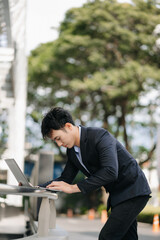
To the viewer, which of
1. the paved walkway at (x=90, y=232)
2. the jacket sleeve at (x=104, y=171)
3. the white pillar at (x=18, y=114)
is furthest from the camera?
the white pillar at (x=18, y=114)

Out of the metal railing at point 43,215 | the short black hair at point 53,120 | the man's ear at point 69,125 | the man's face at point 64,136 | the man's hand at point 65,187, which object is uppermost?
the short black hair at point 53,120

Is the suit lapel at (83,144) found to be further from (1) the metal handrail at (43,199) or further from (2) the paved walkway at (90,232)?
(2) the paved walkway at (90,232)

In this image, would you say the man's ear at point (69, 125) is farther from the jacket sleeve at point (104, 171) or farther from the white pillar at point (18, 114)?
the white pillar at point (18, 114)

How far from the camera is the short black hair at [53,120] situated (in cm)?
310

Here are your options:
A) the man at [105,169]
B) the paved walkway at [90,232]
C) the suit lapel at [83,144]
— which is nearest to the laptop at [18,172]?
the man at [105,169]

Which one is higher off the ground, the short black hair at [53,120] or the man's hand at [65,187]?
the short black hair at [53,120]

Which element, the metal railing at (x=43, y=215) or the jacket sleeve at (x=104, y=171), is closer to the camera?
the jacket sleeve at (x=104, y=171)

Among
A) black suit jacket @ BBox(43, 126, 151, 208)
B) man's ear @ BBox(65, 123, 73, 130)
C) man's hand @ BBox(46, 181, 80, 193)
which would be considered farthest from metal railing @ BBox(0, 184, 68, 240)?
man's ear @ BBox(65, 123, 73, 130)

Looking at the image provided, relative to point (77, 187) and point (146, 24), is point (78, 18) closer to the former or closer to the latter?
point (146, 24)

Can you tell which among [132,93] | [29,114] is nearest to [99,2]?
[132,93]

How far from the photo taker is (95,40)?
2247cm

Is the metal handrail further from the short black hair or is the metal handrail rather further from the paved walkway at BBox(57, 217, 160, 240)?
the paved walkway at BBox(57, 217, 160, 240)

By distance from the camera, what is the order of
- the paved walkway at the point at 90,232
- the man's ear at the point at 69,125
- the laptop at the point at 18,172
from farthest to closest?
1. the paved walkway at the point at 90,232
2. the laptop at the point at 18,172
3. the man's ear at the point at 69,125

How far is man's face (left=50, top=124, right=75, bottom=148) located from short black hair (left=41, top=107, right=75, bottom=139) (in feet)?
0.10
